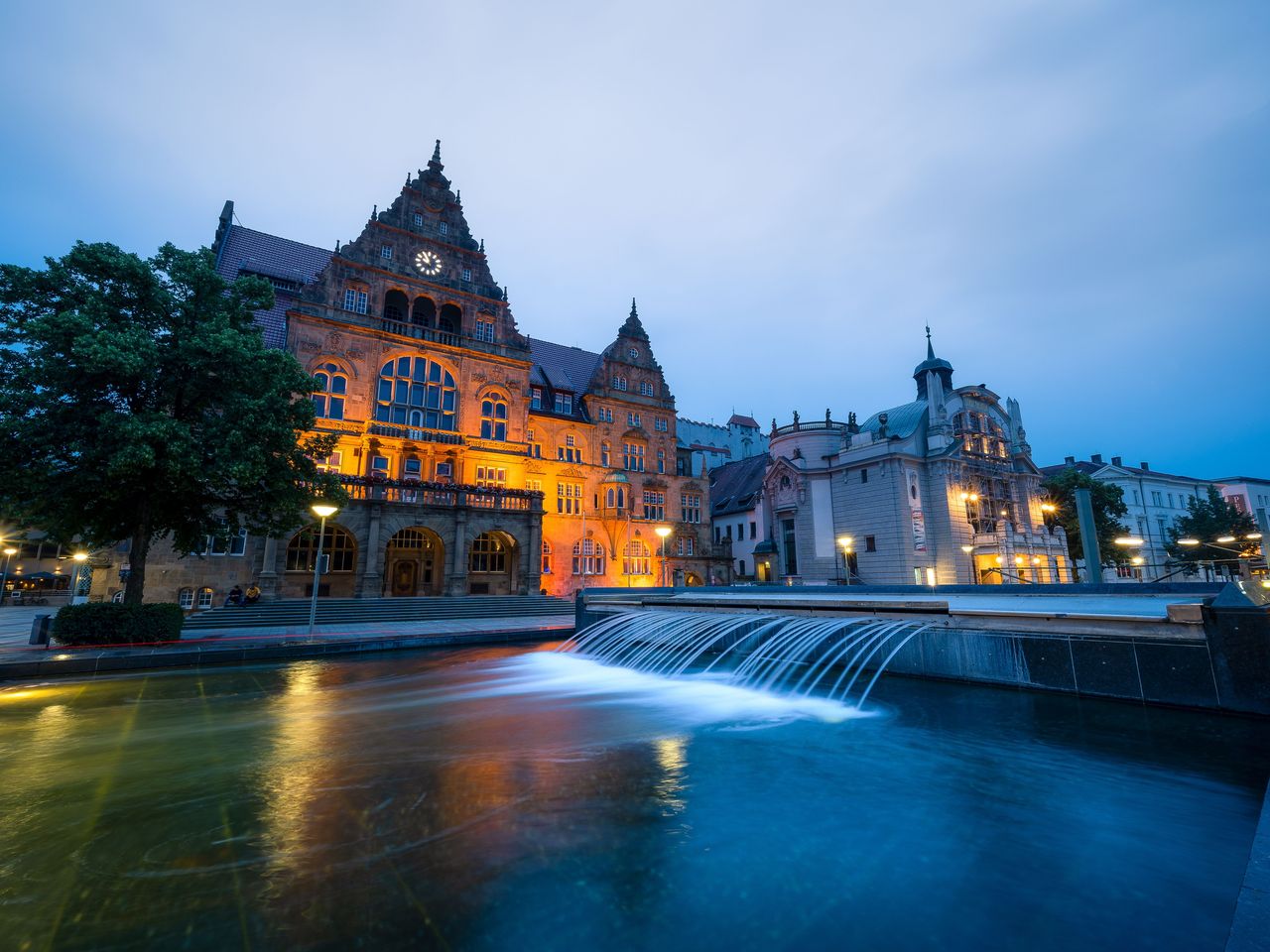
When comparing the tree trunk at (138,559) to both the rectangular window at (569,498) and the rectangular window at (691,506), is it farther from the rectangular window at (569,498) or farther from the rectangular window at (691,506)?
the rectangular window at (691,506)

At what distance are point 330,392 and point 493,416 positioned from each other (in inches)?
412

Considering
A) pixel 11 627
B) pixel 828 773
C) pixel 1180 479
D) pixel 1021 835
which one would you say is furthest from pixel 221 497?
pixel 1180 479

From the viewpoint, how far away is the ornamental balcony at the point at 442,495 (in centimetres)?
3262

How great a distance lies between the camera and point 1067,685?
884 cm

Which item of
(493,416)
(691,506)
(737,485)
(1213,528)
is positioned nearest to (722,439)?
(737,485)

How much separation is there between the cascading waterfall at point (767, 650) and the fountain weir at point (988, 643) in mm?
34

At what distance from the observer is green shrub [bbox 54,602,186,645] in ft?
53.6

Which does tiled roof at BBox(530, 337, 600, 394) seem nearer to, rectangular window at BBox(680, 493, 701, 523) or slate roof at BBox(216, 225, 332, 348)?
rectangular window at BBox(680, 493, 701, 523)

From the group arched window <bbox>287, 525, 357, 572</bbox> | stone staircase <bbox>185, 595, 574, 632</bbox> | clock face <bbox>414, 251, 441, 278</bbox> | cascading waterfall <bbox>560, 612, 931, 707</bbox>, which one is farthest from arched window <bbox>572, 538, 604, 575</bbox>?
cascading waterfall <bbox>560, 612, 931, 707</bbox>

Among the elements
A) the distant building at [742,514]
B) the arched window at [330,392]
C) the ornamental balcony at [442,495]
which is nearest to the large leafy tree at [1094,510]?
the distant building at [742,514]

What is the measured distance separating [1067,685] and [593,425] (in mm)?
38348

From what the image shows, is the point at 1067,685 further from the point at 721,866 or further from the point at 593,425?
the point at 593,425

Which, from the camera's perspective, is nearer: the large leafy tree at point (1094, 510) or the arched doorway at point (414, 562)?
the arched doorway at point (414, 562)

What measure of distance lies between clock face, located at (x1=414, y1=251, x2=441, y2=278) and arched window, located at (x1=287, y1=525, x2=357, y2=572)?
19.2 metres
